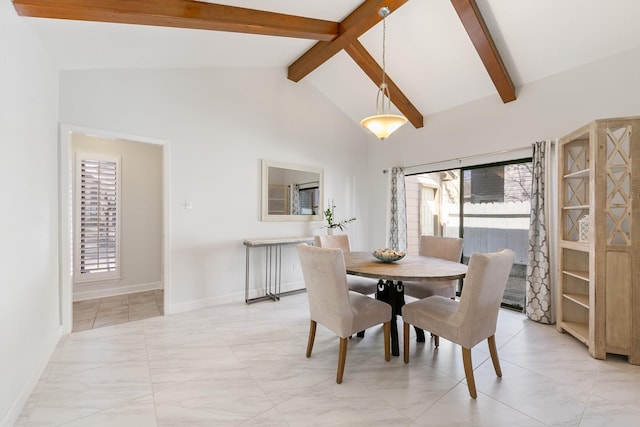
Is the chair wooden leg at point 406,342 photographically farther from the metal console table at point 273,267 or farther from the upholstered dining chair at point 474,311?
the metal console table at point 273,267

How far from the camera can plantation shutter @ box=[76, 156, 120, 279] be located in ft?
12.4

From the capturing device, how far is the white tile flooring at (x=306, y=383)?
65.4 inches

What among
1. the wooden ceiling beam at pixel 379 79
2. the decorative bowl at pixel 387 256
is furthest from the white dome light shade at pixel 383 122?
the wooden ceiling beam at pixel 379 79

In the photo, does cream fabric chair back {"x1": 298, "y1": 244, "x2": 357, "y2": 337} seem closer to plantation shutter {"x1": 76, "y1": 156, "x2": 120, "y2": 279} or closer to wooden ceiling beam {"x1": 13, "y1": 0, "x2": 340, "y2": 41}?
wooden ceiling beam {"x1": 13, "y1": 0, "x2": 340, "y2": 41}

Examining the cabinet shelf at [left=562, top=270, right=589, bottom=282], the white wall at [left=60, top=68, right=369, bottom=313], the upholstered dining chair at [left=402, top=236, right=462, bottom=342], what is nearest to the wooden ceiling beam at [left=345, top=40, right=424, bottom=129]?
the white wall at [left=60, top=68, right=369, bottom=313]

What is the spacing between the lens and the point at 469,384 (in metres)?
1.84

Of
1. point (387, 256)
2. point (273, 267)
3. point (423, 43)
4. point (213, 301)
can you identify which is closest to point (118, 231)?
point (213, 301)

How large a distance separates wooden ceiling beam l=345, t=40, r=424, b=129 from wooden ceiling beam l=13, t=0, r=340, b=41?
0.53m

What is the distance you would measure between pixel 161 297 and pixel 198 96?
2.74m

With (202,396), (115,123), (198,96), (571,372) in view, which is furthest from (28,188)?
(571,372)

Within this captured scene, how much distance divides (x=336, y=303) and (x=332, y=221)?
282 cm

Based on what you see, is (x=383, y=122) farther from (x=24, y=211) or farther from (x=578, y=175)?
(x=24, y=211)

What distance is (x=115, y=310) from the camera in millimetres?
3439

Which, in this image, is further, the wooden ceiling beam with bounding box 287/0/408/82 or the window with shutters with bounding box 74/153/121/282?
the window with shutters with bounding box 74/153/121/282
